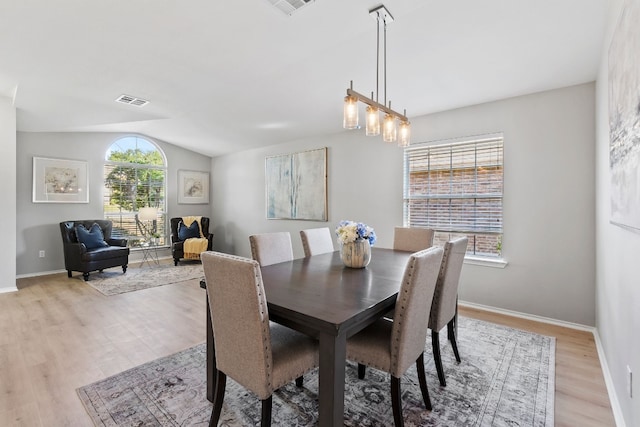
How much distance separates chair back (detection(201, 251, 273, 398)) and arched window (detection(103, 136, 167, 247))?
212 inches

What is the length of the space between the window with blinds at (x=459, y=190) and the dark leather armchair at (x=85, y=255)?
4791 mm

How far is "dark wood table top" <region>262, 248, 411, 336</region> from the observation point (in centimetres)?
137

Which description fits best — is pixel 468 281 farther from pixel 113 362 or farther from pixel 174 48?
pixel 174 48

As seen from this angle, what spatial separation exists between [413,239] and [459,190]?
1.12 meters

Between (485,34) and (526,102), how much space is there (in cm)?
128

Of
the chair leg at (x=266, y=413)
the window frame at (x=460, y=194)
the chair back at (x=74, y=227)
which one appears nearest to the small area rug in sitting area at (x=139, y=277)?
the chair back at (x=74, y=227)

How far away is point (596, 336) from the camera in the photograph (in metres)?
2.82

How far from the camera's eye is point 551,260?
10.5 feet

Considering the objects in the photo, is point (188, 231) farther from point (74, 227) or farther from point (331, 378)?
point (331, 378)

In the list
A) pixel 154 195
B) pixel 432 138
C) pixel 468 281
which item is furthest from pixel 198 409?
pixel 154 195

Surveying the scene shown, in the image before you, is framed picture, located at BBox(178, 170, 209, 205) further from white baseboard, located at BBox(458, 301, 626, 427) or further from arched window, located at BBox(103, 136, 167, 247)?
white baseboard, located at BBox(458, 301, 626, 427)

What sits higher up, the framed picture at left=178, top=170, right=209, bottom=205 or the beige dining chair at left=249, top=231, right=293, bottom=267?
the framed picture at left=178, top=170, right=209, bottom=205

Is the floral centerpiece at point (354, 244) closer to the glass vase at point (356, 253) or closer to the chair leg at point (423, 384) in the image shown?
the glass vase at point (356, 253)

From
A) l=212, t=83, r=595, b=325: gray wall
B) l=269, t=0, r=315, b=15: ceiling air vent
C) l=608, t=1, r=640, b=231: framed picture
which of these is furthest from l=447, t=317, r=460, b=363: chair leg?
l=269, t=0, r=315, b=15: ceiling air vent
